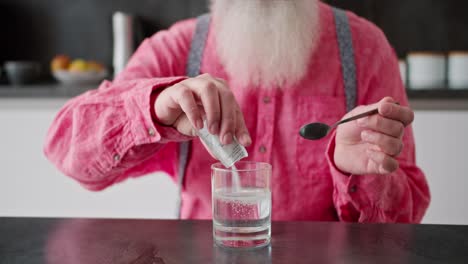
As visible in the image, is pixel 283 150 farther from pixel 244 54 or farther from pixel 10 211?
pixel 10 211

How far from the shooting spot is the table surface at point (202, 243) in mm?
595

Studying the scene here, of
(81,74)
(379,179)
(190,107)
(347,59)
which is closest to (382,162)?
(379,179)

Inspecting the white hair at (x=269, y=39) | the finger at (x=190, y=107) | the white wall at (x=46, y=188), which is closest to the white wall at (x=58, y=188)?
the white wall at (x=46, y=188)

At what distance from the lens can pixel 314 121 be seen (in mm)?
1057

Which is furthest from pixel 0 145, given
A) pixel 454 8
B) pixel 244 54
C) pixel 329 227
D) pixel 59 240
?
pixel 454 8

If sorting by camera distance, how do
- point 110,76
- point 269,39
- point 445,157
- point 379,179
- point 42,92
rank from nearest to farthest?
point 379,179 < point 269,39 < point 445,157 < point 42,92 < point 110,76

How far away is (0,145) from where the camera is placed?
78.0 inches

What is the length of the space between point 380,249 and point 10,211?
169 cm

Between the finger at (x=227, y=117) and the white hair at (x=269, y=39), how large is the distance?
1.14 feet

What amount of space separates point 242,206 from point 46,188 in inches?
59.8

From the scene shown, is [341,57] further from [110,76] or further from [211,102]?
[110,76]

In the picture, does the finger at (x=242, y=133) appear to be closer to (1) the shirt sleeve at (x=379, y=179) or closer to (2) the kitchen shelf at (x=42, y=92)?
(1) the shirt sleeve at (x=379, y=179)

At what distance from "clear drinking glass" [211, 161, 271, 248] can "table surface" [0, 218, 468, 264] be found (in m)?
0.01

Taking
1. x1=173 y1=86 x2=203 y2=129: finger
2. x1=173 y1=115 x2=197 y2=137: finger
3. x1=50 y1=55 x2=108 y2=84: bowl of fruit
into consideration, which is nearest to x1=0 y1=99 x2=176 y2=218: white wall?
x1=50 y1=55 x2=108 y2=84: bowl of fruit
